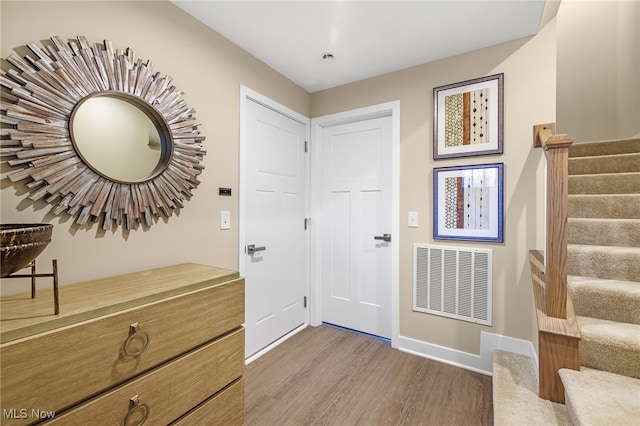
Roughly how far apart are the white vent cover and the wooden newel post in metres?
0.82

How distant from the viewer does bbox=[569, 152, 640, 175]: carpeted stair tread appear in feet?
7.30

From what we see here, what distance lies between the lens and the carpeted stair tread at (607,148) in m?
2.40

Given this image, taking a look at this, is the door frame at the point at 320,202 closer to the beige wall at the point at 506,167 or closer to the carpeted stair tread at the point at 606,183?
the beige wall at the point at 506,167

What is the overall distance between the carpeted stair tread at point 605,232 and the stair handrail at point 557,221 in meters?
0.91

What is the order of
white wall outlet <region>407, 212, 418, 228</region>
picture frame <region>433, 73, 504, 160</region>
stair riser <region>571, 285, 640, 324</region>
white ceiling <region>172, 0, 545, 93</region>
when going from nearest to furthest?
1. stair riser <region>571, 285, 640, 324</region>
2. white ceiling <region>172, 0, 545, 93</region>
3. picture frame <region>433, 73, 504, 160</region>
4. white wall outlet <region>407, 212, 418, 228</region>

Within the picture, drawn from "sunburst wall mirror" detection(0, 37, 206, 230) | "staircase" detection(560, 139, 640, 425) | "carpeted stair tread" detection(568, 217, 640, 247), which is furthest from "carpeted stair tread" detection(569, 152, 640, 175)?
"sunburst wall mirror" detection(0, 37, 206, 230)

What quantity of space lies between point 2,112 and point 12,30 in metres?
0.35

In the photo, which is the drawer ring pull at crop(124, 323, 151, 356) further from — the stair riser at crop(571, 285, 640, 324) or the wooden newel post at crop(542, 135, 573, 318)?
the stair riser at crop(571, 285, 640, 324)

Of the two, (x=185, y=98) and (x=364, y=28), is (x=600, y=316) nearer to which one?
(x=364, y=28)

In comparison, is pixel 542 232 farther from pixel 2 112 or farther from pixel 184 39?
pixel 2 112

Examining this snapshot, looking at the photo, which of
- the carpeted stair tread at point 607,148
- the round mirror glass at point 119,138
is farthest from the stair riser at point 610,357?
the round mirror glass at point 119,138

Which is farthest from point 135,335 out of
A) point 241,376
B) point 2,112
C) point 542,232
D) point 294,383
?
point 542,232

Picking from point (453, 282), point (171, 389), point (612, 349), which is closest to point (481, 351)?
point (453, 282)

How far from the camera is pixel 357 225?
9.00 feet
